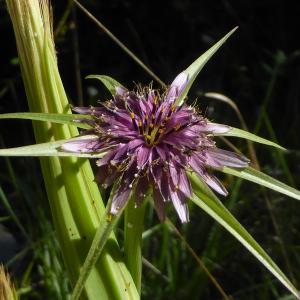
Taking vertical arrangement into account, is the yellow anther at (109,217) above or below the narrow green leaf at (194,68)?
below

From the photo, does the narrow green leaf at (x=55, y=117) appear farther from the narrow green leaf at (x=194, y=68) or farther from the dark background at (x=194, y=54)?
the dark background at (x=194, y=54)

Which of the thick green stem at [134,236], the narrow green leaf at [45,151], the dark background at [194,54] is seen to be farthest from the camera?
the dark background at [194,54]

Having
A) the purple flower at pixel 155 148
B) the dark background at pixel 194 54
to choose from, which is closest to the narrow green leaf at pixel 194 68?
the purple flower at pixel 155 148

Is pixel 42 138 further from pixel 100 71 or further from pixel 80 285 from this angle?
pixel 100 71

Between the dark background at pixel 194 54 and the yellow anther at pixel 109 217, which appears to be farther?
the dark background at pixel 194 54

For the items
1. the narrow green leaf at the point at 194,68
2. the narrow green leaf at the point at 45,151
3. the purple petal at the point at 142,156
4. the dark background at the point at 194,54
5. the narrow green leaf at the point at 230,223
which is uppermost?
the dark background at the point at 194,54

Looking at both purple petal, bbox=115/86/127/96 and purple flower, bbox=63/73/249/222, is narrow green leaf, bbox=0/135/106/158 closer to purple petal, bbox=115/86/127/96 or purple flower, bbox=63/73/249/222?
purple flower, bbox=63/73/249/222

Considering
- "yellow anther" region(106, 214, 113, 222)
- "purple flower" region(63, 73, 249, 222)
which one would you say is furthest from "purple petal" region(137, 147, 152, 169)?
→ "yellow anther" region(106, 214, 113, 222)
